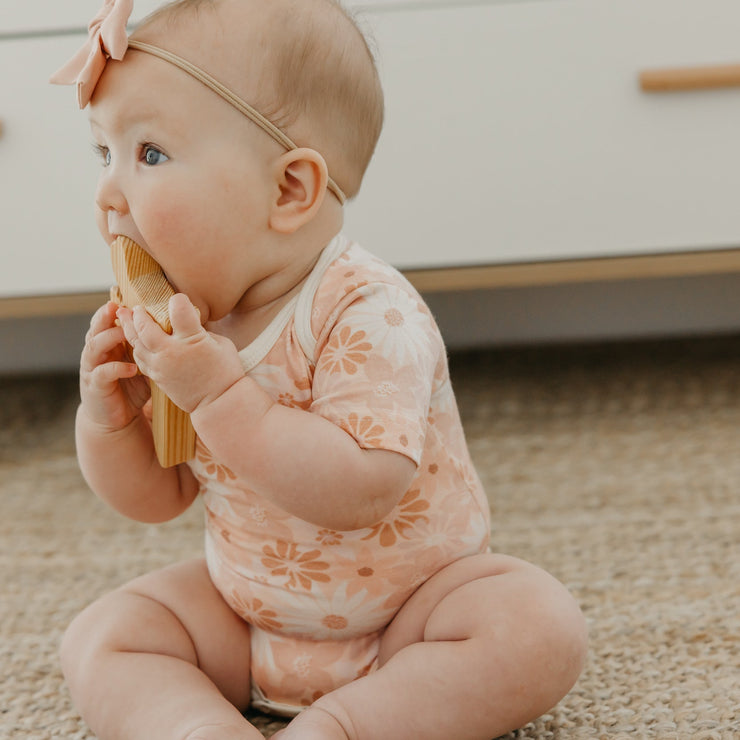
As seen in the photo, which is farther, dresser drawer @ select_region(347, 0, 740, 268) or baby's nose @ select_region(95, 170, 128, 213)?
dresser drawer @ select_region(347, 0, 740, 268)

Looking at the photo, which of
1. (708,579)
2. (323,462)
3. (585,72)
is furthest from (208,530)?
(585,72)

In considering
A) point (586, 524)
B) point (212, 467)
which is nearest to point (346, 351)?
point (212, 467)

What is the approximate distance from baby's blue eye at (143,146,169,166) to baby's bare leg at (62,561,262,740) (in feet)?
0.93

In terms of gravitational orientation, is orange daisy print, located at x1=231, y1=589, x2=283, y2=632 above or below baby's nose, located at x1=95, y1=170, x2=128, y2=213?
below

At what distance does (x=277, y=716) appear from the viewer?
2.24 ft

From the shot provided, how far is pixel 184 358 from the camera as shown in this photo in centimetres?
56

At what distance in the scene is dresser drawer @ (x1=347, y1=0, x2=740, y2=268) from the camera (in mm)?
1079

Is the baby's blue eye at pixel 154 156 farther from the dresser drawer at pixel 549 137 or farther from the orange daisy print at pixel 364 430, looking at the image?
the dresser drawer at pixel 549 137

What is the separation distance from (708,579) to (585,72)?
1.81 ft

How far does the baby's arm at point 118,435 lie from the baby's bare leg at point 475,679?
199mm

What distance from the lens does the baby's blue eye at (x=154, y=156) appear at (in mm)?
590

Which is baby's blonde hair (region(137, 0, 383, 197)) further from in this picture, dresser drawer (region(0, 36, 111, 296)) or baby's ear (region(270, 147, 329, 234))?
dresser drawer (region(0, 36, 111, 296))

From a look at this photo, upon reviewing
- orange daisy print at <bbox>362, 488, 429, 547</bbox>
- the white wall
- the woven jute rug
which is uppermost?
orange daisy print at <bbox>362, 488, 429, 547</bbox>

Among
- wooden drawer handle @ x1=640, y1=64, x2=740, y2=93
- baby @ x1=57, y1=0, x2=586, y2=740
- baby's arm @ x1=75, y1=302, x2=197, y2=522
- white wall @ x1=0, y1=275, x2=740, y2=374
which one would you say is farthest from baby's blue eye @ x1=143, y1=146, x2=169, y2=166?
white wall @ x1=0, y1=275, x2=740, y2=374
